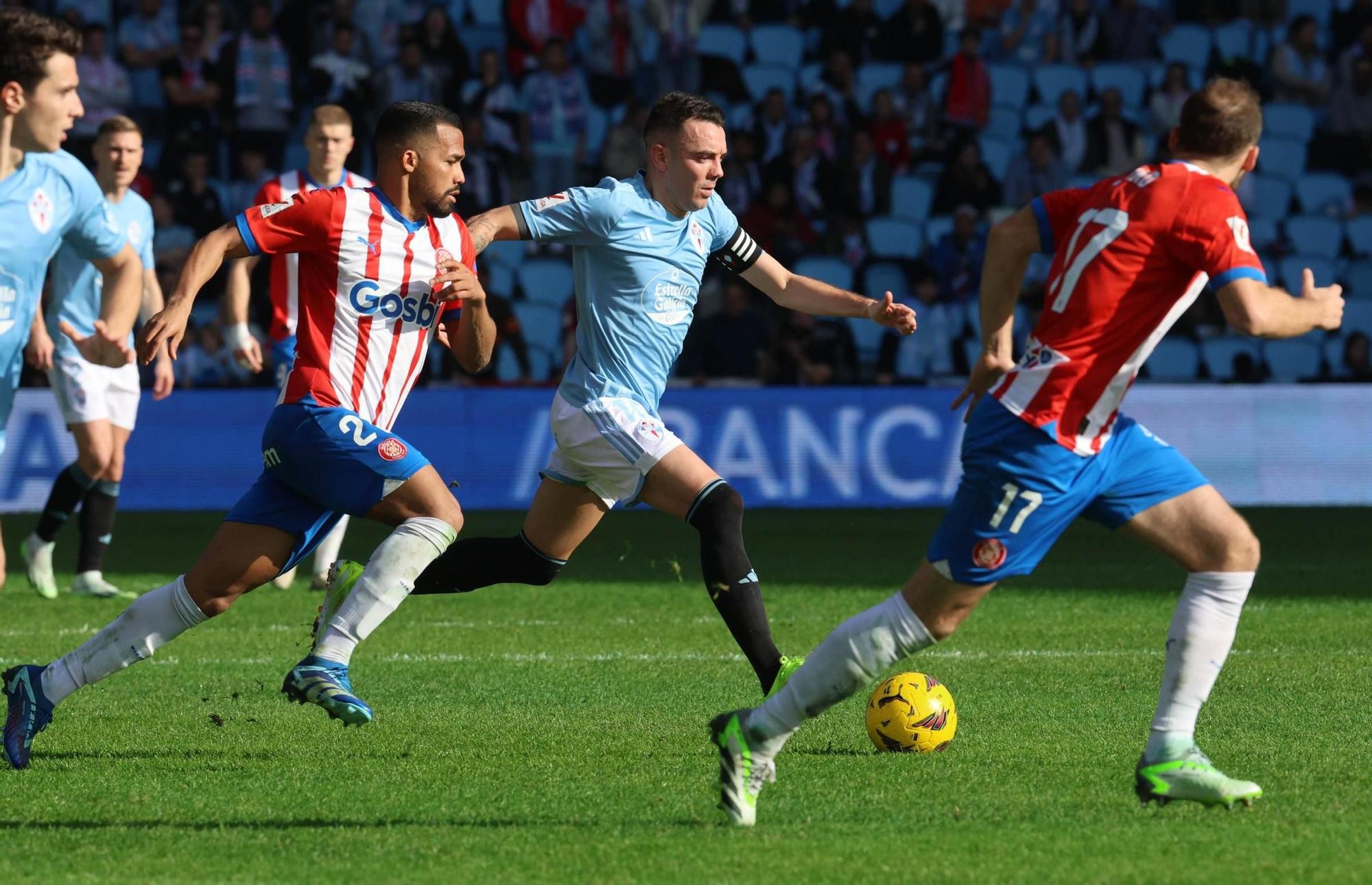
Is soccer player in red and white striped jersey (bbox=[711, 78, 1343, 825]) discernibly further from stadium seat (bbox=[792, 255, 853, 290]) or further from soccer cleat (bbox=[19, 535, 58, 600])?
stadium seat (bbox=[792, 255, 853, 290])

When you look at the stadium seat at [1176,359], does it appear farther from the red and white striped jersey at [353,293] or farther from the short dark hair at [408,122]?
the red and white striped jersey at [353,293]

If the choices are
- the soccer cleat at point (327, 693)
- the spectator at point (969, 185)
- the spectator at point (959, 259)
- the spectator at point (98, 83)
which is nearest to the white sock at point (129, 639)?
the soccer cleat at point (327, 693)

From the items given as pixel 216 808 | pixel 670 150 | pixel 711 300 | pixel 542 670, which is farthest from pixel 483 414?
pixel 216 808

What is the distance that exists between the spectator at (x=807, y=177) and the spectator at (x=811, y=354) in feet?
7.54

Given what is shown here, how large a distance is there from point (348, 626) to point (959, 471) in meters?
9.36

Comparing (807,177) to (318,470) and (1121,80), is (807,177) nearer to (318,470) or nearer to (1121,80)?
(1121,80)

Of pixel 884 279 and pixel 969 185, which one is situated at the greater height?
pixel 969 185

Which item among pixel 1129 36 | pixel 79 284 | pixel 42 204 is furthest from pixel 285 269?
pixel 1129 36

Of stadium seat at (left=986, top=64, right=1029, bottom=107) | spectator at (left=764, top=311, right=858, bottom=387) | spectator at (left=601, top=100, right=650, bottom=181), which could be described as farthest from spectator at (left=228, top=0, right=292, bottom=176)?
stadium seat at (left=986, top=64, right=1029, bottom=107)

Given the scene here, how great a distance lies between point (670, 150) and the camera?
257 inches

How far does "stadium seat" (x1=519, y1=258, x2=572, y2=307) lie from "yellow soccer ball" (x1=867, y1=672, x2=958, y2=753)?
1300 centimetres

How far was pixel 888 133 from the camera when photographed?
64.2 ft

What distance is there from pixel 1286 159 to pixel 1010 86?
3083mm

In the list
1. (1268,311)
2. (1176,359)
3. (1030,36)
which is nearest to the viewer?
(1268,311)
